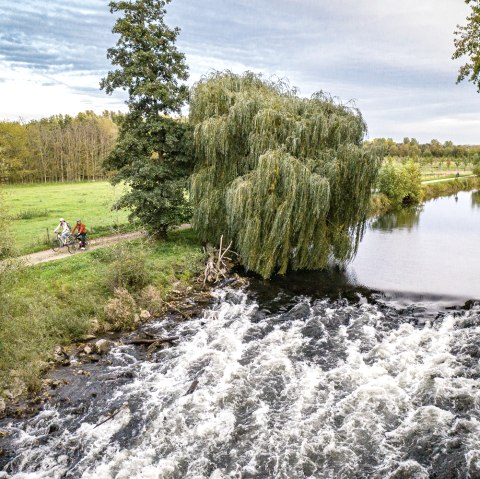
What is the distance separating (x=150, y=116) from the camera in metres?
24.8

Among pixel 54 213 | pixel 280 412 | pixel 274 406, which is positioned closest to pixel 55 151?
pixel 54 213

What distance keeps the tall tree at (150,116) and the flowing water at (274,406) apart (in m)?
9.29

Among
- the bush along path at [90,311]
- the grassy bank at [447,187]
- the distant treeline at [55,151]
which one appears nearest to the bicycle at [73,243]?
the bush along path at [90,311]

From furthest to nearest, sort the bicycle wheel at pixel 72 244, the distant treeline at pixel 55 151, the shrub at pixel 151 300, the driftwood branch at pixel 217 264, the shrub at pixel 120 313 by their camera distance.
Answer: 1. the distant treeline at pixel 55 151
2. the bicycle wheel at pixel 72 244
3. the driftwood branch at pixel 217 264
4. the shrub at pixel 151 300
5. the shrub at pixel 120 313

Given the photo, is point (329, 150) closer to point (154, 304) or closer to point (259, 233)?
point (259, 233)

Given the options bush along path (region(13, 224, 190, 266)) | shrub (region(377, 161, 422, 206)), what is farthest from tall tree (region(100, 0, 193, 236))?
shrub (region(377, 161, 422, 206))

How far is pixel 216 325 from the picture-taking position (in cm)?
1755

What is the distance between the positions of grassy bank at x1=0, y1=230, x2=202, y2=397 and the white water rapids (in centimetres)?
218

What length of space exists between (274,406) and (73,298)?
10444mm

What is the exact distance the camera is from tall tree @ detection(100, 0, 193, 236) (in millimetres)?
23609

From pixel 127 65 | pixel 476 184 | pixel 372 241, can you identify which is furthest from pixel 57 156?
pixel 476 184

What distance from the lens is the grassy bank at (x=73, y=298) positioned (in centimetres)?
1295

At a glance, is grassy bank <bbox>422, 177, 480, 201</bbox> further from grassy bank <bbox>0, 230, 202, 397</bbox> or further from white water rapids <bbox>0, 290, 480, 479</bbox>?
white water rapids <bbox>0, 290, 480, 479</bbox>

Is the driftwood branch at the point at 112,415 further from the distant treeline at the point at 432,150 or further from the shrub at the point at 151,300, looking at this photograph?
the distant treeline at the point at 432,150
